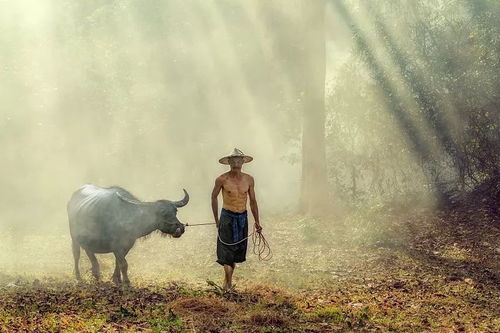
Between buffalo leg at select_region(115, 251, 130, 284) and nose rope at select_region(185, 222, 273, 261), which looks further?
buffalo leg at select_region(115, 251, 130, 284)

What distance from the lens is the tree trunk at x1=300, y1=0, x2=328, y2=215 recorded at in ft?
59.3

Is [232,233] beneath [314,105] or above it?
beneath

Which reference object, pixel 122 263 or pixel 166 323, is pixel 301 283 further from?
pixel 166 323

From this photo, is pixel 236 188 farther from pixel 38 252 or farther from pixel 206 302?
pixel 38 252

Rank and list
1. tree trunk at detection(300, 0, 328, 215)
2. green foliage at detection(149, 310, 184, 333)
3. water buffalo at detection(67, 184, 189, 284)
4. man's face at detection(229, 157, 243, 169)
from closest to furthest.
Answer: green foliage at detection(149, 310, 184, 333) < man's face at detection(229, 157, 243, 169) < water buffalo at detection(67, 184, 189, 284) < tree trunk at detection(300, 0, 328, 215)

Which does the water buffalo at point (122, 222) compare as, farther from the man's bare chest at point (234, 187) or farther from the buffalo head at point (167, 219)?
the man's bare chest at point (234, 187)

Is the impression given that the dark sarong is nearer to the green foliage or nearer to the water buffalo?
the water buffalo

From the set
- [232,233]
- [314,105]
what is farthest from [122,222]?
[314,105]

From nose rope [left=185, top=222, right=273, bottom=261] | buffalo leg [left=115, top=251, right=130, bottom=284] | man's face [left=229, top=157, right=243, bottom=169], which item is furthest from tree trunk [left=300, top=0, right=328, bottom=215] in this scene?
man's face [left=229, top=157, right=243, bottom=169]

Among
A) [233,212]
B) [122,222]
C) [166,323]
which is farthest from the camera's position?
[122,222]

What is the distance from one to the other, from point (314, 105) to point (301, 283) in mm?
8471

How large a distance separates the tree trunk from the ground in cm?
118

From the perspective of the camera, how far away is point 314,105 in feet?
59.7

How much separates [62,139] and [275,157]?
997cm
